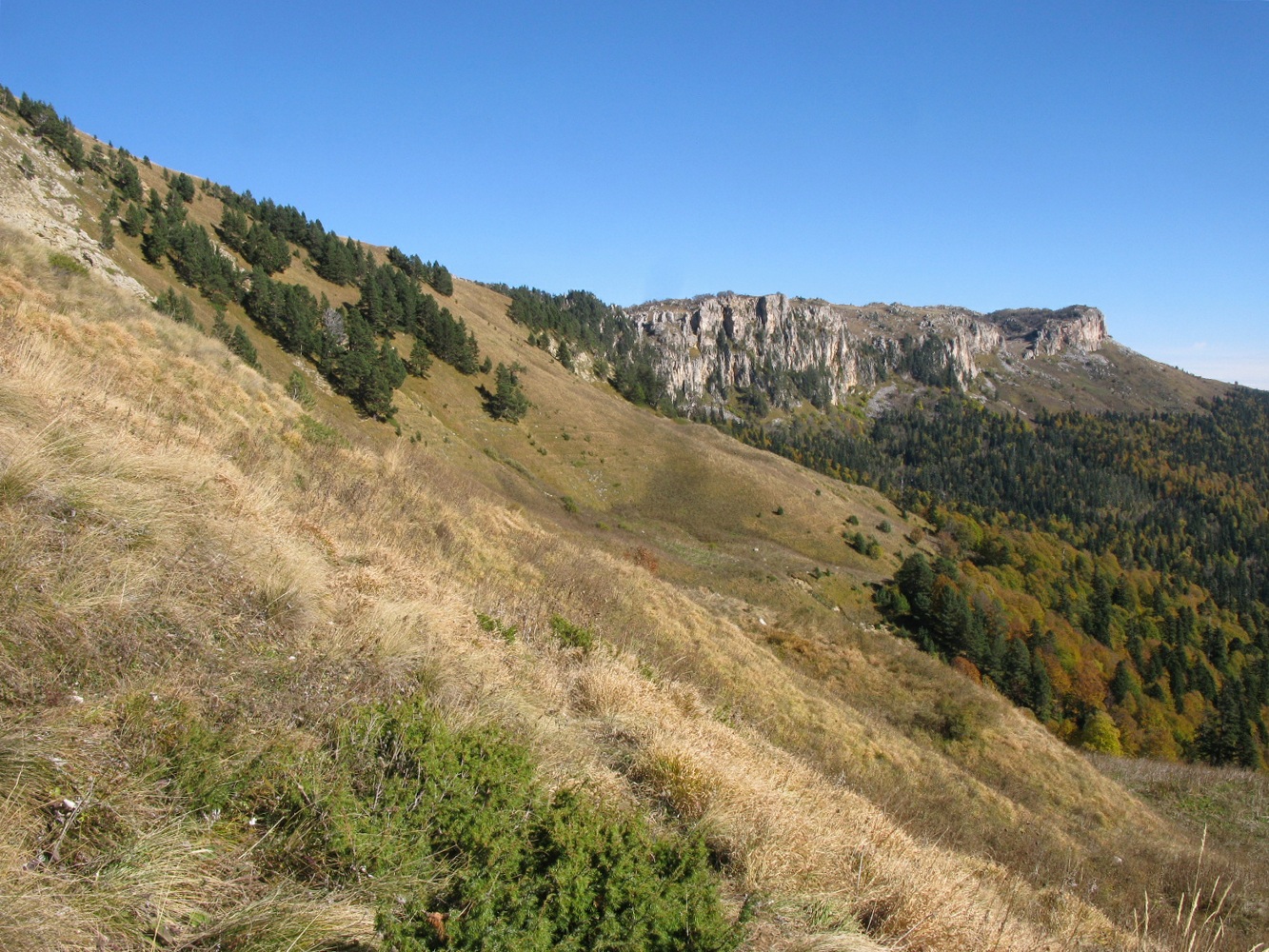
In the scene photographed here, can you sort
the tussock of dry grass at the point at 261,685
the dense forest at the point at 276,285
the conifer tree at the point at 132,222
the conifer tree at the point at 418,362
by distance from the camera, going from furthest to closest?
the conifer tree at the point at 418,362 → the conifer tree at the point at 132,222 → the dense forest at the point at 276,285 → the tussock of dry grass at the point at 261,685

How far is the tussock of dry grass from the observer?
2.44 m

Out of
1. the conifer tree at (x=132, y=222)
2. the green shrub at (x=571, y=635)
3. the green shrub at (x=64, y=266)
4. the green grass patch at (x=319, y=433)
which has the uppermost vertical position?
the conifer tree at (x=132, y=222)

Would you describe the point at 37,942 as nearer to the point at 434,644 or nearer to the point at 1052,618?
the point at 434,644

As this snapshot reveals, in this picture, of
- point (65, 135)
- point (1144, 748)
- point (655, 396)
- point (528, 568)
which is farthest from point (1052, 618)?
point (65, 135)

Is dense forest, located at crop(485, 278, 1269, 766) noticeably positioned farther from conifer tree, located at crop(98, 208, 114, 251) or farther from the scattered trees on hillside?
conifer tree, located at crop(98, 208, 114, 251)

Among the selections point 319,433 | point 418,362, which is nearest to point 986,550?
point 418,362

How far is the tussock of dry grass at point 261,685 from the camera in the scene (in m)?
2.44

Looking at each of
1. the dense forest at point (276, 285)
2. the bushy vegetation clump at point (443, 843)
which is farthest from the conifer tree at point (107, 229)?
the bushy vegetation clump at point (443, 843)

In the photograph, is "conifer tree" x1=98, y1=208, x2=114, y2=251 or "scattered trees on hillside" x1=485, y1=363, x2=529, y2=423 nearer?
"conifer tree" x1=98, y1=208, x2=114, y2=251

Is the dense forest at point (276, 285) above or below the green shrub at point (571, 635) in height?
above

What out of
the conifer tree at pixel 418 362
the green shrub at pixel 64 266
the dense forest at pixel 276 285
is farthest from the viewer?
the conifer tree at pixel 418 362

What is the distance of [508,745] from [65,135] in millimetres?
75810

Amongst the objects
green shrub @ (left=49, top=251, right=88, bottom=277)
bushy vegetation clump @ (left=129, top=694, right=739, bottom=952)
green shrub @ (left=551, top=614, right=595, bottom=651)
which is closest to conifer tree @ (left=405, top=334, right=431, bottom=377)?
green shrub @ (left=49, top=251, right=88, bottom=277)

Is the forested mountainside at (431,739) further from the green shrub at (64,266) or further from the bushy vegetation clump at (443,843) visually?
the green shrub at (64,266)
